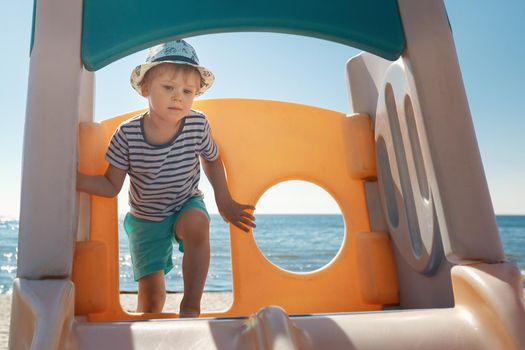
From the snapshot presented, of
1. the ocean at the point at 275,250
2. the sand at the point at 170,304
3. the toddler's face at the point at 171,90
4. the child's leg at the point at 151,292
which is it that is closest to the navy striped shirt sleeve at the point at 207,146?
the toddler's face at the point at 171,90

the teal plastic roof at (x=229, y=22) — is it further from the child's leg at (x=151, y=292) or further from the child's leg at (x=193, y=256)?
the child's leg at (x=151, y=292)

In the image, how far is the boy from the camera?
39.2 inches

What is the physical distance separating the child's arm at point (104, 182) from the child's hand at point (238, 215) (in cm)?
24

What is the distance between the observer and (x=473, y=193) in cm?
59

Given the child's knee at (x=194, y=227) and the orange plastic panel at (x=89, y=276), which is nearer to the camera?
the orange plastic panel at (x=89, y=276)

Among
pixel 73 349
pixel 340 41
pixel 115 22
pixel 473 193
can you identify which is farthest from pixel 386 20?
pixel 73 349

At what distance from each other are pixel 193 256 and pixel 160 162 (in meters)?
0.24

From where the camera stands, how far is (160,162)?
3.47ft

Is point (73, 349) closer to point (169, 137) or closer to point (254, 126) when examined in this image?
point (169, 137)

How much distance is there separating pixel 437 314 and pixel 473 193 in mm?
167

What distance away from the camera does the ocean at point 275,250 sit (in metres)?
6.39

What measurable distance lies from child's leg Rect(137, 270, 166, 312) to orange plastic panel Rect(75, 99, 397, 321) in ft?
0.23

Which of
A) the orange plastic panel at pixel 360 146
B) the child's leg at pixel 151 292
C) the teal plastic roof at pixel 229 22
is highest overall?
the teal plastic roof at pixel 229 22

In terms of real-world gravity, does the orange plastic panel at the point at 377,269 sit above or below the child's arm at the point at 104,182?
below
